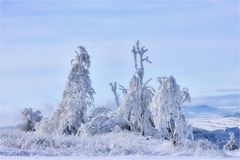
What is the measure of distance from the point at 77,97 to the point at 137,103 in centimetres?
433

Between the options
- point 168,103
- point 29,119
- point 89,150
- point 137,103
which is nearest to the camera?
point 89,150

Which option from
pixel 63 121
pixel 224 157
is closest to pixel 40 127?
pixel 63 121

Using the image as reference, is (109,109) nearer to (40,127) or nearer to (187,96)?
(40,127)

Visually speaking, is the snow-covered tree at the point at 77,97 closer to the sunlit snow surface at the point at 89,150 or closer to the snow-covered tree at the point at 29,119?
the snow-covered tree at the point at 29,119

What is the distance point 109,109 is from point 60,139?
16.9m

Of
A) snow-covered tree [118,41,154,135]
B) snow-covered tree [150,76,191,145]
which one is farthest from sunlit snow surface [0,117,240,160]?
snow-covered tree [118,41,154,135]

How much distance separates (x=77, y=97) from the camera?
39.0m

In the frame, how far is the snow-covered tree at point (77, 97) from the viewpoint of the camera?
39.0m

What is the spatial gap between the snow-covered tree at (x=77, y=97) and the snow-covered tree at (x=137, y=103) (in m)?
2.82

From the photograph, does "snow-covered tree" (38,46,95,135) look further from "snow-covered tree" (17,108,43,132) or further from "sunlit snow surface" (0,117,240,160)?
"sunlit snow surface" (0,117,240,160)

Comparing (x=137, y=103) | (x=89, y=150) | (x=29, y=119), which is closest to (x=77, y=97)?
(x=137, y=103)

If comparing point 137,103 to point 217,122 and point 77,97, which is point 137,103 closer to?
point 77,97

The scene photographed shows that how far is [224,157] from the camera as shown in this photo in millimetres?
21312

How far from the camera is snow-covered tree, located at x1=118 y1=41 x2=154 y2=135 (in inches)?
1481
